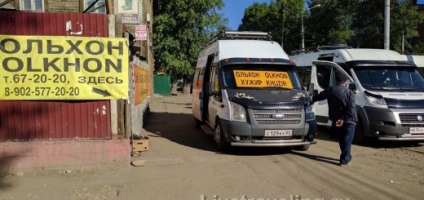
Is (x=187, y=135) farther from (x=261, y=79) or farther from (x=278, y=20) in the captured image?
(x=278, y=20)

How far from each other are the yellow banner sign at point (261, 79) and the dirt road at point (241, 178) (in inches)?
59.0

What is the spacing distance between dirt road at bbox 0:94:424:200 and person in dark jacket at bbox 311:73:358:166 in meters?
0.38

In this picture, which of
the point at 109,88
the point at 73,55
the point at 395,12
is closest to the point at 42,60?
the point at 73,55

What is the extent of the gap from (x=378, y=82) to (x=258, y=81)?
3405 mm

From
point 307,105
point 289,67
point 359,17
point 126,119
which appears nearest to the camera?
point 126,119

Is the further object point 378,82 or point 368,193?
point 378,82

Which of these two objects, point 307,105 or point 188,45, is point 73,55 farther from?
point 188,45

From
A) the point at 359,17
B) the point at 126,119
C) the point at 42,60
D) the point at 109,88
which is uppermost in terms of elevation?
the point at 359,17

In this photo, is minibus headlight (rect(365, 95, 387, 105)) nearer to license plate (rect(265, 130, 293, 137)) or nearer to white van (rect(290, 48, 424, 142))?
white van (rect(290, 48, 424, 142))

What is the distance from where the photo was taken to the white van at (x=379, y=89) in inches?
354

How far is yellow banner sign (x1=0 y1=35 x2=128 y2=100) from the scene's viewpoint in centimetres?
677

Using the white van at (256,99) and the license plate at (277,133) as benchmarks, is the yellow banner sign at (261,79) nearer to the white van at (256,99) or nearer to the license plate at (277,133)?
the white van at (256,99)

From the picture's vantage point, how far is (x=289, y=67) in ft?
30.4

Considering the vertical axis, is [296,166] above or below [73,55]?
below
